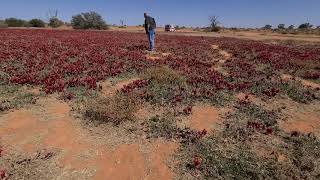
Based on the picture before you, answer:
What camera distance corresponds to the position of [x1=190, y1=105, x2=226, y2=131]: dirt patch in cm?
895

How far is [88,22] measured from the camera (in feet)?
248

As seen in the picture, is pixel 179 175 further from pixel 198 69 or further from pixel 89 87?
pixel 198 69

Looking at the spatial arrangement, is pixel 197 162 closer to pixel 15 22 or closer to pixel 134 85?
pixel 134 85

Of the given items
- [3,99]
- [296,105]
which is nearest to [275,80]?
[296,105]

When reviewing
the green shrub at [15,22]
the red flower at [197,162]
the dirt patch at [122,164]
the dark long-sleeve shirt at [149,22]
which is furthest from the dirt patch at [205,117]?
the green shrub at [15,22]

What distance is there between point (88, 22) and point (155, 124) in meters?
70.1

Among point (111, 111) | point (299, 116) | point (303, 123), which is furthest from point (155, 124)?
point (299, 116)

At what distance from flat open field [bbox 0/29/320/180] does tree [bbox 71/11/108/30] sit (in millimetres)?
62686

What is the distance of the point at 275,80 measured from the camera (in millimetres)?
13859

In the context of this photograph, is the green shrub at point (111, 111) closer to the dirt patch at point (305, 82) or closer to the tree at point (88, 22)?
the dirt patch at point (305, 82)

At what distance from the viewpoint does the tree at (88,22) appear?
75438 mm

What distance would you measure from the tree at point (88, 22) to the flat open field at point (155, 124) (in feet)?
206

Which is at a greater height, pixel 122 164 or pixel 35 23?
pixel 35 23

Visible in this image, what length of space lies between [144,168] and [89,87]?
525 cm
